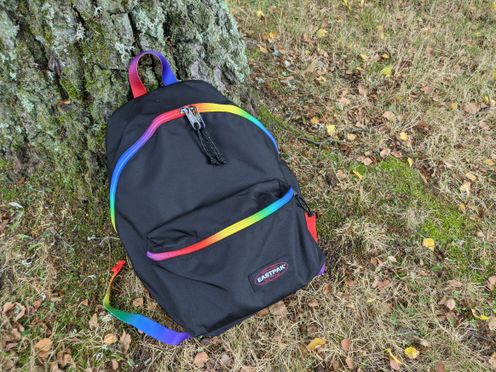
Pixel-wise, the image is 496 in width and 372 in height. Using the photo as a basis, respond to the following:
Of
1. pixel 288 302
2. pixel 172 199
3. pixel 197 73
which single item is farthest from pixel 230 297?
pixel 197 73

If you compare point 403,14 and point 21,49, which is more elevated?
point 21,49

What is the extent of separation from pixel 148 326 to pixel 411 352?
1.35 meters

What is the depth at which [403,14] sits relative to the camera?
3877 millimetres

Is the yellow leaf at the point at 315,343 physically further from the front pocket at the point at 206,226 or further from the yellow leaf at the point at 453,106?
the yellow leaf at the point at 453,106

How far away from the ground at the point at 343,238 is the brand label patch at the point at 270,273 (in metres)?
0.52

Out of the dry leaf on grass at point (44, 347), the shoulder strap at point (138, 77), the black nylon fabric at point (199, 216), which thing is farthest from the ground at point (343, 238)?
the shoulder strap at point (138, 77)

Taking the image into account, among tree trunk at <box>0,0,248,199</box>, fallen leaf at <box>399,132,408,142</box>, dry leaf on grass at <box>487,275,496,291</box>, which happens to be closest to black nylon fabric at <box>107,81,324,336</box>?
tree trunk at <box>0,0,248,199</box>

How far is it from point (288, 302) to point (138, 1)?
165cm

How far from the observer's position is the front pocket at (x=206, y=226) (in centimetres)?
159

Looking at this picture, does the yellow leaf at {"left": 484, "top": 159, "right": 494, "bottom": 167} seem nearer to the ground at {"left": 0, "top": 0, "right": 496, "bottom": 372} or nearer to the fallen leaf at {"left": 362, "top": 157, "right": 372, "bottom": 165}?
the ground at {"left": 0, "top": 0, "right": 496, "bottom": 372}

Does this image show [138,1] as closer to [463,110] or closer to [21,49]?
[21,49]

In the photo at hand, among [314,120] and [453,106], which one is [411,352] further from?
[453,106]

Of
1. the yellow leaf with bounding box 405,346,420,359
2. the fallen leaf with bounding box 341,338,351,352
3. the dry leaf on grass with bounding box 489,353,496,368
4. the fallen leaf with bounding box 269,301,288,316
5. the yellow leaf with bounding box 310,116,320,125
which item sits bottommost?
the dry leaf on grass with bounding box 489,353,496,368

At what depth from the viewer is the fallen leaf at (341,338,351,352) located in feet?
6.88
